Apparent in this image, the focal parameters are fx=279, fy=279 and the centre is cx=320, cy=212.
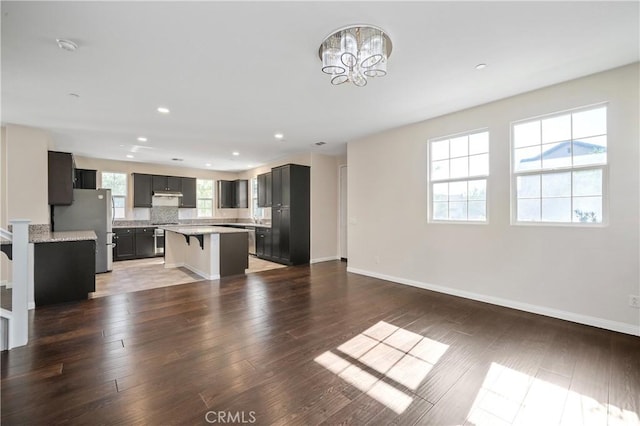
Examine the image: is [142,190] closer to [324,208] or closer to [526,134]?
[324,208]

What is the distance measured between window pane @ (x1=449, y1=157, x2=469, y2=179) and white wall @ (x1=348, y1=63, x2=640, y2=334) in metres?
0.37

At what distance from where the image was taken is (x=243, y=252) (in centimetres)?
Answer: 540

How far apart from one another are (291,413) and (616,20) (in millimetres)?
3559

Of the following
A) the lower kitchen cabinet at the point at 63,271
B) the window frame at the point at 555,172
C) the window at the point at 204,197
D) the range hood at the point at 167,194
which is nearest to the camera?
the window frame at the point at 555,172

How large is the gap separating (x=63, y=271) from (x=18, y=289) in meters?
1.40

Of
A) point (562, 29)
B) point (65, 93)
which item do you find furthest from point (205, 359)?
point (562, 29)

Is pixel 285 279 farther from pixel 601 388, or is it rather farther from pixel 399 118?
pixel 601 388

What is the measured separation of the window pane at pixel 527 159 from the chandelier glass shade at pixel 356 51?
2263 mm

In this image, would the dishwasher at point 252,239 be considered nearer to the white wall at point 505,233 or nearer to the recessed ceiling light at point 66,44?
the white wall at point 505,233

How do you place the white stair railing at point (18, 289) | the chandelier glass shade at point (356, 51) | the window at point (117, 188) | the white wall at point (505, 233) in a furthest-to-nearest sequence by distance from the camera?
the window at point (117, 188), the white wall at point (505, 233), the white stair railing at point (18, 289), the chandelier glass shade at point (356, 51)

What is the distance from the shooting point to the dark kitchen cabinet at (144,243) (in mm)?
7242

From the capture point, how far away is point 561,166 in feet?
10.3

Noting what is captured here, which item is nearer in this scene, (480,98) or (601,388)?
(601,388)

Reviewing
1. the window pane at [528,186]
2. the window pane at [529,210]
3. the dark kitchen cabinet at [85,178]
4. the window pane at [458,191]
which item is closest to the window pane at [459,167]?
the window pane at [458,191]
